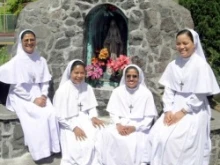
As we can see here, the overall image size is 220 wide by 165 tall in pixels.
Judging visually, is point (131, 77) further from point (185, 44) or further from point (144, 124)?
point (185, 44)

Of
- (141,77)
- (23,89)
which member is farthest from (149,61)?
(23,89)

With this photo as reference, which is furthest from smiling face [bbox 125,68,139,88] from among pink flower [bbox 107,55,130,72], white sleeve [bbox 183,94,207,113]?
pink flower [bbox 107,55,130,72]

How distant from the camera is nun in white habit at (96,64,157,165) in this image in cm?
589

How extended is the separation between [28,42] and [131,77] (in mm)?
1575

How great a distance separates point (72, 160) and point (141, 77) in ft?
4.49

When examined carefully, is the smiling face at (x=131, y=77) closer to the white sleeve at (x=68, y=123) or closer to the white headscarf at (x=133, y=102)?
the white headscarf at (x=133, y=102)

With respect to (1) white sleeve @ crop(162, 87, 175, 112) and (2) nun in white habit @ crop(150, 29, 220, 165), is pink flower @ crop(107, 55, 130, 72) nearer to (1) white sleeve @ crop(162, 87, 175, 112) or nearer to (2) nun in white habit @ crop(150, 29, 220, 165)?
(1) white sleeve @ crop(162, 87, 175, 112)

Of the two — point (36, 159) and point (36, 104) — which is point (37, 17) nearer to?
point (36, 104)

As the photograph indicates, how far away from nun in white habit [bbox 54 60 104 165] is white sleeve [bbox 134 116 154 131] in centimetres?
53

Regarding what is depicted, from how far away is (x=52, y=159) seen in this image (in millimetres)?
6496

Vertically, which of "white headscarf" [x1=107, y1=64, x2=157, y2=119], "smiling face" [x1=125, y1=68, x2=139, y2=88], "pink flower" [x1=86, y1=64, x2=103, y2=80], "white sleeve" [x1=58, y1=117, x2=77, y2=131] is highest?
"smiling face" [x1=125, y1=68, x2=139, y2=88]

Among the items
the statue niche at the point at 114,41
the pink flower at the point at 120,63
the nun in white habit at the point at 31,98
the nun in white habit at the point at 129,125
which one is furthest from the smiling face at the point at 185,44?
the statue niche at the point at 114,41

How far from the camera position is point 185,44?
18.7 ft

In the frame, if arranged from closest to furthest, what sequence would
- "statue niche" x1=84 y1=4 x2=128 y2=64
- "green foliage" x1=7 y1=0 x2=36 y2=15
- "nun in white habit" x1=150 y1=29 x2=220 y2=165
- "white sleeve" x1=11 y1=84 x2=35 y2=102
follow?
"nun in white habit" x1=150 y1=29 x2=220 y2=165
"white sleeve" x1=11 y1=84 x2=35 y2=102
"statue niche" x1=84 y1=4 x2=128 y2=64
"green foliage" x1=7 y1=0 x2=36 y2=15
